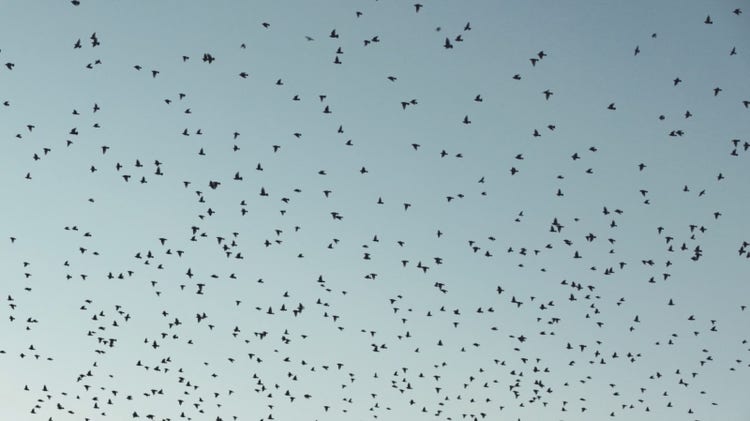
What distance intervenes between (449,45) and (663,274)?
2272 centimetres

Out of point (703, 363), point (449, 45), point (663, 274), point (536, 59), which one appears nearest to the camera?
point (449, 45)

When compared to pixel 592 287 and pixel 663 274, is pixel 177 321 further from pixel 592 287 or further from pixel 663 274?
pixel 663 274

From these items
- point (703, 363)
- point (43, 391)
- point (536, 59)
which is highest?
point (536, 59)

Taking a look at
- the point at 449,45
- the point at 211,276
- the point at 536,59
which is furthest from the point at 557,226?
the point at 211,276

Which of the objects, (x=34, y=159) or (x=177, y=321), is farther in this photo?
(x=177, y=321)

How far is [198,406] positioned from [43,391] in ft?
33.9

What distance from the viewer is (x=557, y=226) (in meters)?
52.0

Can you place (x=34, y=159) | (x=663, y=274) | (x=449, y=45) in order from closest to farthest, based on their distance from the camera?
(x=449, y=45), (x=34, y=159), (x=663, y=274)

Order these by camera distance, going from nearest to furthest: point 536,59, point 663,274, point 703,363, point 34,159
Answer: point 536,59, point 34,159, point 663,274, point 703,363

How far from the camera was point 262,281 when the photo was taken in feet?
185

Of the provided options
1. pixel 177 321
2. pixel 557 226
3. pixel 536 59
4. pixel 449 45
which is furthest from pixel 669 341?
pixel 177 321

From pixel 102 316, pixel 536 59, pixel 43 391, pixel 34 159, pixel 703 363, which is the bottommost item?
pixel 43 391

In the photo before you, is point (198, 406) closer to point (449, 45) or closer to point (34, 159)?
point (34, 159)

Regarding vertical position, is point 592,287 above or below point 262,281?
above
